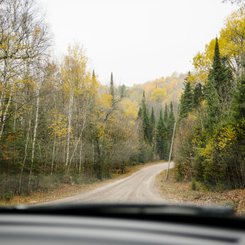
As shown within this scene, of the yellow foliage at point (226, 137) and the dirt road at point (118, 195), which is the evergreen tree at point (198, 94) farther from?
the yellow foliage at point (226, 137)

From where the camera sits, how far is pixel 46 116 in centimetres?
2472

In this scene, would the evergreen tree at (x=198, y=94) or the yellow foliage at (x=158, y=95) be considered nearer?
the evergreen tree at (x=198, y=94)

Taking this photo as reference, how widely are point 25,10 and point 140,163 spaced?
49168mm

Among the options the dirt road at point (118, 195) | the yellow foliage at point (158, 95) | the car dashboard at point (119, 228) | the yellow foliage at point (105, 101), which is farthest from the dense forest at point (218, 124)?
the yellow foliage at point (158, 95)

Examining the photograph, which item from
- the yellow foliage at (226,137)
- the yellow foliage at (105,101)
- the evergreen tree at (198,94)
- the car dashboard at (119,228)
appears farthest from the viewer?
the evergreen tree at (198,94)

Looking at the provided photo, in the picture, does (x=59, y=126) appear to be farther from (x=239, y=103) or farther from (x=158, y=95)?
(x=158, y=95)

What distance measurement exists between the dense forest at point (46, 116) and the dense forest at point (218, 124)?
28.1 ft

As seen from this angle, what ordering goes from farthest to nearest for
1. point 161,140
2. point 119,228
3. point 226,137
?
point 161,140 → point 226,137 → point 119,228

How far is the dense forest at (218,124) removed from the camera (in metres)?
17.6

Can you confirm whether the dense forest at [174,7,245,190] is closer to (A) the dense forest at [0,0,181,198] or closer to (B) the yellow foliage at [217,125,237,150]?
(B) the yellow foliage at [217,125,237,150]

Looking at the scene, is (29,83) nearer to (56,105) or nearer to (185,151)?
(56,105)

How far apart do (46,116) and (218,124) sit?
43.9 feet

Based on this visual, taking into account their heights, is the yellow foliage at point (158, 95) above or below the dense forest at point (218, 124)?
above

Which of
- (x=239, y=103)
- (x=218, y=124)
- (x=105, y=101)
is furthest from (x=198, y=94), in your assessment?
(x=239, y=103)
